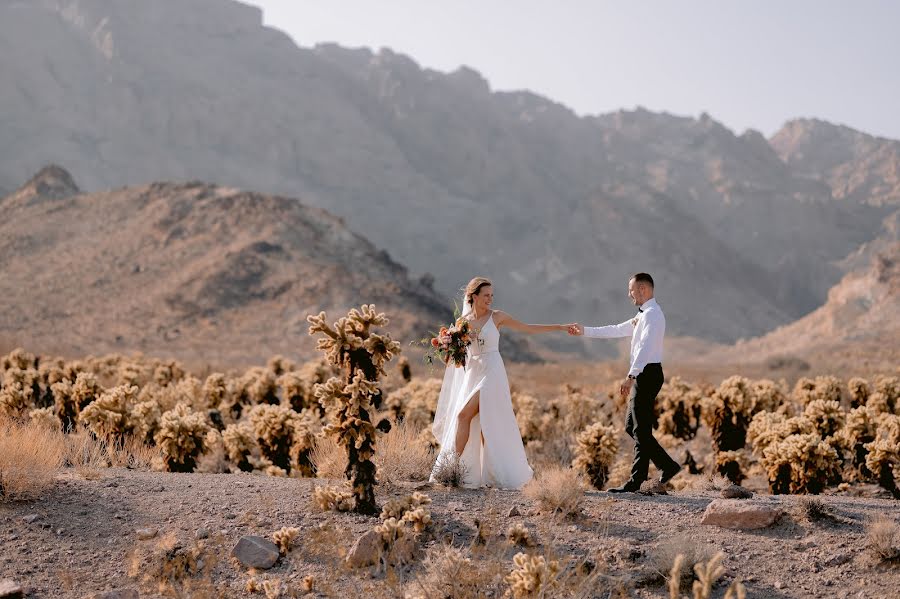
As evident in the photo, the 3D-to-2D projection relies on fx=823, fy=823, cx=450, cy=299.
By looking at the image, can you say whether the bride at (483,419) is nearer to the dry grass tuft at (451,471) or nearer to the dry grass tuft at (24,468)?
the dry grass tuft at (451,471)

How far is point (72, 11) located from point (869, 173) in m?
123

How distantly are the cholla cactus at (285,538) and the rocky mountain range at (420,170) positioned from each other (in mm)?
70169

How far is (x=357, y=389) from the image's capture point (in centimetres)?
624

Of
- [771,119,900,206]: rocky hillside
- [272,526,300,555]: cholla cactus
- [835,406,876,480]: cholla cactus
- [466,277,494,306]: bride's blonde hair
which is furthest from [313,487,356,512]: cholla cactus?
[771,119,900,206]: rocky hillside

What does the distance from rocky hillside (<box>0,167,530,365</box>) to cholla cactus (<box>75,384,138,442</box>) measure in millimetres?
A: 21663

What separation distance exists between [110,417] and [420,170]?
103285mm

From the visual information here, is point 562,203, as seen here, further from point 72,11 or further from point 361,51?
point 72,11

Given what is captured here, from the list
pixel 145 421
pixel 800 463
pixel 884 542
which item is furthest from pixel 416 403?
pixel 884 542

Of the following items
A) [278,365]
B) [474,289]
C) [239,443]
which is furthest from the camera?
[278,365]

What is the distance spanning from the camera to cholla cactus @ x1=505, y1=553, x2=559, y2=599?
4.75m

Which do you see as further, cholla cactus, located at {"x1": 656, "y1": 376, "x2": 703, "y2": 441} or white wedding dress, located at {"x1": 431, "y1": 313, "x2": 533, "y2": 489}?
cholla cactus, located at {"x1": 656, "y1": 376, "x2": 703, "y2": 441}

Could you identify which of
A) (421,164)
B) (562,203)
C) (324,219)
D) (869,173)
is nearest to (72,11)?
(421,164)

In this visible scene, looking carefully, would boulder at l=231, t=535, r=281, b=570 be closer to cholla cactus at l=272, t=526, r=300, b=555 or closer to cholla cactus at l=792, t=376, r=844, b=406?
cholla cactus at l=272, t=526, r=300, b=555

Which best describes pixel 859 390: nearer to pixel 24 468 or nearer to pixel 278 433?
pixel 278 433
